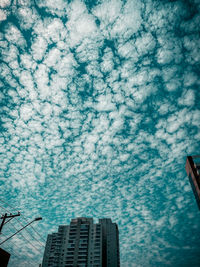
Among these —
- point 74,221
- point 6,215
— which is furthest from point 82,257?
point 6,215

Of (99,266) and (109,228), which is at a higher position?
(109,228)

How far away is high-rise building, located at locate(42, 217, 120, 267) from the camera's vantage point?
67.1 meters

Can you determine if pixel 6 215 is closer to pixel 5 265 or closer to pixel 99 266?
pixel 5 265

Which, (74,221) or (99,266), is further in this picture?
(74,221)

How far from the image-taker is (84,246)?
227 feet

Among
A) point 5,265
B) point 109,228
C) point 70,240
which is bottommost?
point 5,265

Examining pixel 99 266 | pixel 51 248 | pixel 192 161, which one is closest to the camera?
pixel 192 161

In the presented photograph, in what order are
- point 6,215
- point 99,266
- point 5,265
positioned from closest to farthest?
point 6,215, point 5,265, point 99,266

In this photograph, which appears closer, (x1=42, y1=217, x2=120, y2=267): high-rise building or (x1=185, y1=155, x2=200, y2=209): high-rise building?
(x1=185, y1=155, x2=200, y2=209): high-rise building

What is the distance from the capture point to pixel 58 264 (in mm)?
67812

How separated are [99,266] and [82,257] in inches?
308

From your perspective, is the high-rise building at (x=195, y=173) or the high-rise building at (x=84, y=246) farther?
the high-rise building at (x=84, y=246)

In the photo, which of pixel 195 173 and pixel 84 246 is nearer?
pixel 195 173

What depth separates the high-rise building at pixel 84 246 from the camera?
67.1 metres
